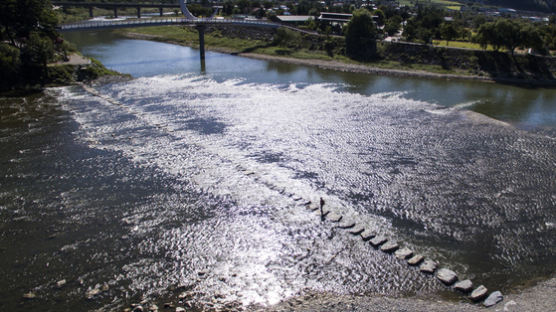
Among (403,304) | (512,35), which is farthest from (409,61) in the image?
(403,304)

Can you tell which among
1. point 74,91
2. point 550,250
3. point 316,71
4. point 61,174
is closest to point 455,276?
point 550,250

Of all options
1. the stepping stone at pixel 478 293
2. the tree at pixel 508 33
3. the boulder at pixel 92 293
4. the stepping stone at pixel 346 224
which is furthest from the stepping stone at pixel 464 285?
the tree at pixel 508 33

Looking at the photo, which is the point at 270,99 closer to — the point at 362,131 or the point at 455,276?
the point at 362,131

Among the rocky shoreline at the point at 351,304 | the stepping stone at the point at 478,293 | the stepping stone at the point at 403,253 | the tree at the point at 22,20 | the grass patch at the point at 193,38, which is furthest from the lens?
the grass patch at the point at 193,38

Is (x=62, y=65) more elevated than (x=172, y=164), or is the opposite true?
(x=62, y=65)

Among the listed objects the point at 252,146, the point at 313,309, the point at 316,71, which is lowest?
the point at 313,309

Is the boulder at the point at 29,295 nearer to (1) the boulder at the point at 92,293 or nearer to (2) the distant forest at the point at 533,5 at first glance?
(1) the boulder at the point at 92,293
